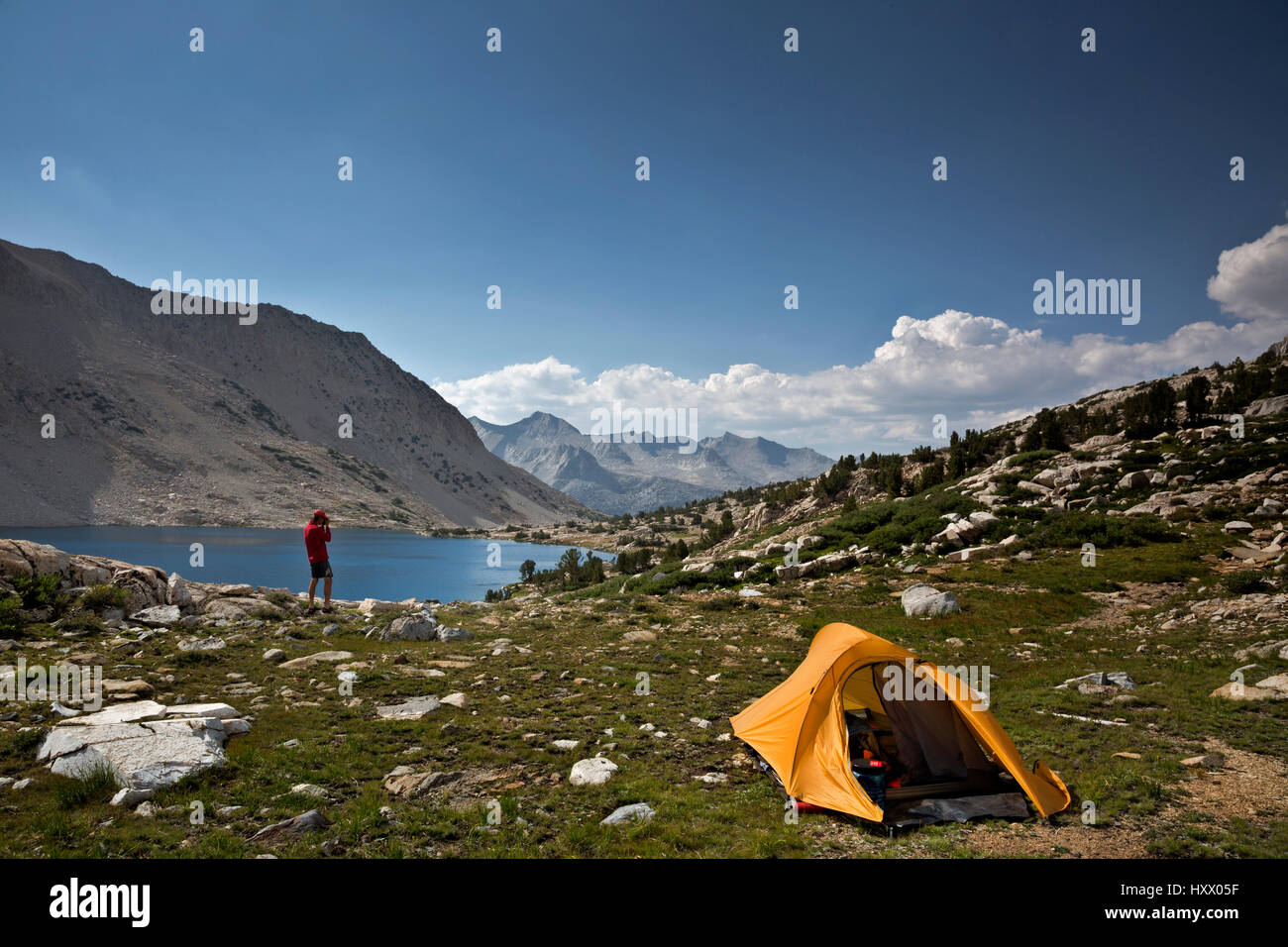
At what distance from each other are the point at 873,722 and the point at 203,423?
511ft

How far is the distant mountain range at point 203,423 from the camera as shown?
95500 mm

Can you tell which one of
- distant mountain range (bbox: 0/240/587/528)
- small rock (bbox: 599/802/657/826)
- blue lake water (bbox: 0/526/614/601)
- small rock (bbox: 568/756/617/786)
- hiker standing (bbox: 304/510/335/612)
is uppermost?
distant mountain range (bbox: 0/240/587/528)

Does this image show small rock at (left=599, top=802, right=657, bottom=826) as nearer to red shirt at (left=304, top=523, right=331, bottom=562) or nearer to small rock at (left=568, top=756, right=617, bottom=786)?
small rock at (left=568, top=756, right=617, bottom=786)

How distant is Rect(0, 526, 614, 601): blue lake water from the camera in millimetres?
46844

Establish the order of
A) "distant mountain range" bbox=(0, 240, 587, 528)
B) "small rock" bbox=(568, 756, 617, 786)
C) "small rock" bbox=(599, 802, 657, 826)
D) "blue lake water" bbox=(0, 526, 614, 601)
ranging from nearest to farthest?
"small rock" bbox=(599, 802, 657, 826), "small rock" bbox=(568, 756, 617, 786), "blue lake water" bbox=(0, 526, 614, 601), "distant mountain range" bbox=(0, 240, 587, 528)

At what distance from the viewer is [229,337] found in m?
162

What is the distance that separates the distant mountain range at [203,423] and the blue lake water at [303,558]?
12.7m

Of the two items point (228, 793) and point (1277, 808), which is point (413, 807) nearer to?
point (228, 793)

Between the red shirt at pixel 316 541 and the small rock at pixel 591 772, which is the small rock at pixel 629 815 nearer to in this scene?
the small rock at pixel 591 772

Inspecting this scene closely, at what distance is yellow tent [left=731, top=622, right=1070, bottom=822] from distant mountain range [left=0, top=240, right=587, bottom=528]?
11686cm

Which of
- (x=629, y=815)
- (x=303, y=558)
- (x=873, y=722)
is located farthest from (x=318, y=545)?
(x=303, y=558)

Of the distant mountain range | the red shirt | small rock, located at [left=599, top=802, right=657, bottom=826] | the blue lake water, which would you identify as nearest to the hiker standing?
the red shirt

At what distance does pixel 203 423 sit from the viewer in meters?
123

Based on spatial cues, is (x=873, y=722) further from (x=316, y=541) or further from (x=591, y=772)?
(x=316, y=541)
